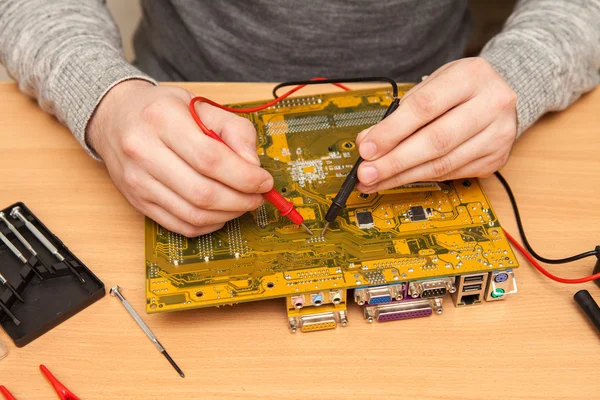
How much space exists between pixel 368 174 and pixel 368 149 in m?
0.04

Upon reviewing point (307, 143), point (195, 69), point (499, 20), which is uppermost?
point (307, 143)

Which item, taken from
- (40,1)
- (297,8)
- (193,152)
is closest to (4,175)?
(40,1)

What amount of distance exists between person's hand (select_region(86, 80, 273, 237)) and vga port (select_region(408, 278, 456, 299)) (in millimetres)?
273

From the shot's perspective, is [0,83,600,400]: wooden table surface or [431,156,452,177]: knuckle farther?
[431,156,452,177]: knuckle

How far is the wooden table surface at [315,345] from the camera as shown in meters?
0.92

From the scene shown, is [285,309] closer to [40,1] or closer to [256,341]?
[256,341]

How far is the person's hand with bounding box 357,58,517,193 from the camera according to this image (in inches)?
40.3

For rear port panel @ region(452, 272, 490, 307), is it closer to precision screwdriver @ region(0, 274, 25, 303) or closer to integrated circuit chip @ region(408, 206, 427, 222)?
integrated circuit chip @ region(408, 206, 427, 222)

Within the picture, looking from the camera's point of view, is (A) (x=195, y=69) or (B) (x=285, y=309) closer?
(B) (x=285, y=309)

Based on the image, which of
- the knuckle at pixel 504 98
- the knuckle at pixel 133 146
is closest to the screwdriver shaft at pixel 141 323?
the knuckle at pixel 133 146

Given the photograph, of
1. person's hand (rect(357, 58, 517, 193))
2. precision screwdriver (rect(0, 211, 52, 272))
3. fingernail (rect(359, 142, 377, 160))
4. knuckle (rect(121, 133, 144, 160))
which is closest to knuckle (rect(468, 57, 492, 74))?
person's hand (rect(357, 58, 517, 193))

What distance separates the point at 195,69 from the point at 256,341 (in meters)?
0.85

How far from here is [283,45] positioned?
1498 millimetres

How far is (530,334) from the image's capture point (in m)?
0.99
